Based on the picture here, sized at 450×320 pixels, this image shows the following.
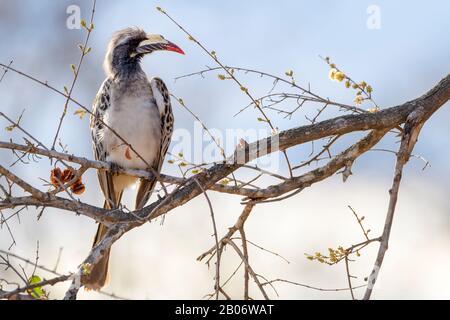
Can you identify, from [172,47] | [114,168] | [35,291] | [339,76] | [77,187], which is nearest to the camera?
[35,291]

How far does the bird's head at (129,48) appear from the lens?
6.04 m

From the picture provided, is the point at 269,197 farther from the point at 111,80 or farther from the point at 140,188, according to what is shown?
the point at 111,80

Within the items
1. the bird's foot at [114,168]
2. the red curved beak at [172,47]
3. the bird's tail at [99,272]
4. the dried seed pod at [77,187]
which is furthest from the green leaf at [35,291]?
the red curved beak at [172,47]

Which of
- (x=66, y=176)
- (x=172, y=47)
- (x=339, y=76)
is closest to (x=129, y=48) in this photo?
(x=172, y=47)

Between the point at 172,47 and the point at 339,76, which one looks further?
the point at 172,47

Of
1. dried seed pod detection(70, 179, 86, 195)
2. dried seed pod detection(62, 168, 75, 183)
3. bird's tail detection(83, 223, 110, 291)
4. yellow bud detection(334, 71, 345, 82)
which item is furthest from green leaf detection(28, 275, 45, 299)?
yellow bud detection(334, 71, 345, 82)

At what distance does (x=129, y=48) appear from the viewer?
6207mm

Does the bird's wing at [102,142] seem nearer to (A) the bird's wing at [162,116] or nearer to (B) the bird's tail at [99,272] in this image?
(A) the bird's wing at [162,116]

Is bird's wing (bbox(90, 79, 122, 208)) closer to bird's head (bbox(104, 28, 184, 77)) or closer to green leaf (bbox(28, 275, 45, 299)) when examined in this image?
bird's head (bbox(104, 28, 184, 77))

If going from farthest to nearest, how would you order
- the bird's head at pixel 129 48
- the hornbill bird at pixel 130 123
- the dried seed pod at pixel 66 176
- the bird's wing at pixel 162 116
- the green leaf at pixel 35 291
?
1. the bird's head at pixel 129 48
2. the bird's wing at pixel 162 116
3. the hornbill bird at pixel 130 123
4. the dried seed pod at pixel 66 176
5. the green leaf at pixel 35 291

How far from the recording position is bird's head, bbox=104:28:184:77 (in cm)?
604

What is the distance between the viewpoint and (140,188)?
5.75 meters

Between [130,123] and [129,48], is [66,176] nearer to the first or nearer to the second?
[130,123]
